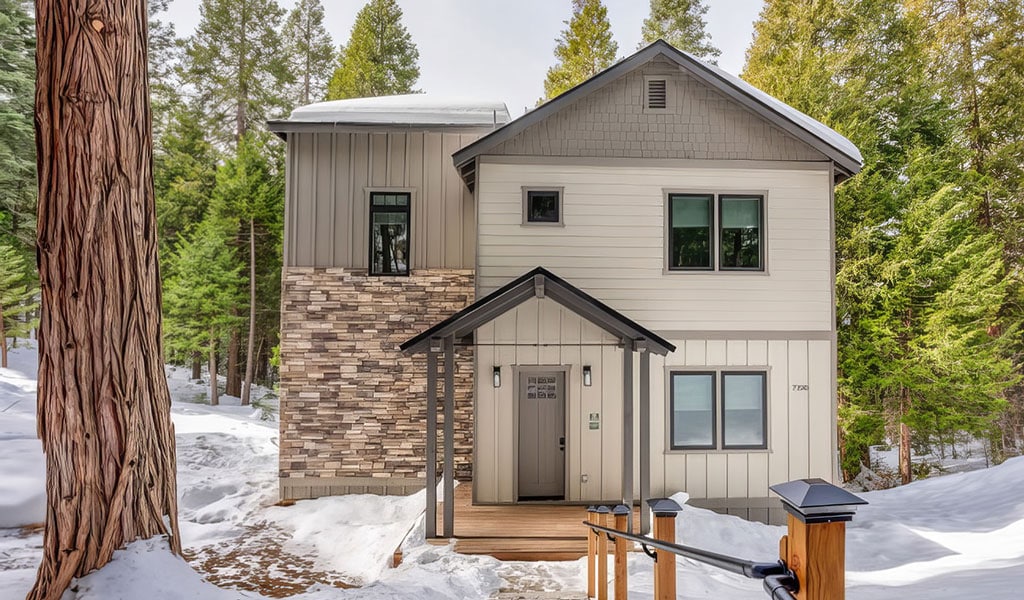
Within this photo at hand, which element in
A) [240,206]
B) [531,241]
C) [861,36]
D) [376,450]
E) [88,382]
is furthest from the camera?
[240,206]

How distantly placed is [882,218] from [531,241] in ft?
34.2

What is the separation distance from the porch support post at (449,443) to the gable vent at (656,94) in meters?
5.08

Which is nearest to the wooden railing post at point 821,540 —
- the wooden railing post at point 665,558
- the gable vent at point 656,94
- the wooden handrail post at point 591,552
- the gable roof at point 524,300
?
the wooden railing post at point 665,558

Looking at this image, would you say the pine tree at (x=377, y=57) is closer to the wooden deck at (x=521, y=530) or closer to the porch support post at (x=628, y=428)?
the porch support post at (x=628, y=428)

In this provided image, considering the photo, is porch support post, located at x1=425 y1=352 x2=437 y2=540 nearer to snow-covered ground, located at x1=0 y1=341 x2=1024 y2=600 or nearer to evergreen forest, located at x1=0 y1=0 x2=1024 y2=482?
snow-covered ground, located at x1=0 y1=341 x2=1024 y2=600

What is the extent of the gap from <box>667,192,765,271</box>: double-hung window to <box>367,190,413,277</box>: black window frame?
4.55 meters

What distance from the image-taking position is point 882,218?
13.6 meters

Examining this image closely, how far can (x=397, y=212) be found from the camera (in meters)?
9.85

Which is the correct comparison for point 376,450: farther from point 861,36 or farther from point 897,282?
point 861,36

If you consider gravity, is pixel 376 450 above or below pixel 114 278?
below

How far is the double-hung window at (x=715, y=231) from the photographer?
8.66 m

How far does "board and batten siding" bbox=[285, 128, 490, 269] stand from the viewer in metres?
9.72

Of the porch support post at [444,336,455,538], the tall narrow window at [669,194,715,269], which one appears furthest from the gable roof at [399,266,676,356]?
the tall narrow window at [669,194,715,269]

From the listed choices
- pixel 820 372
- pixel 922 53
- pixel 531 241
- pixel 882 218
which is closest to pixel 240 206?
pixel 531 241
